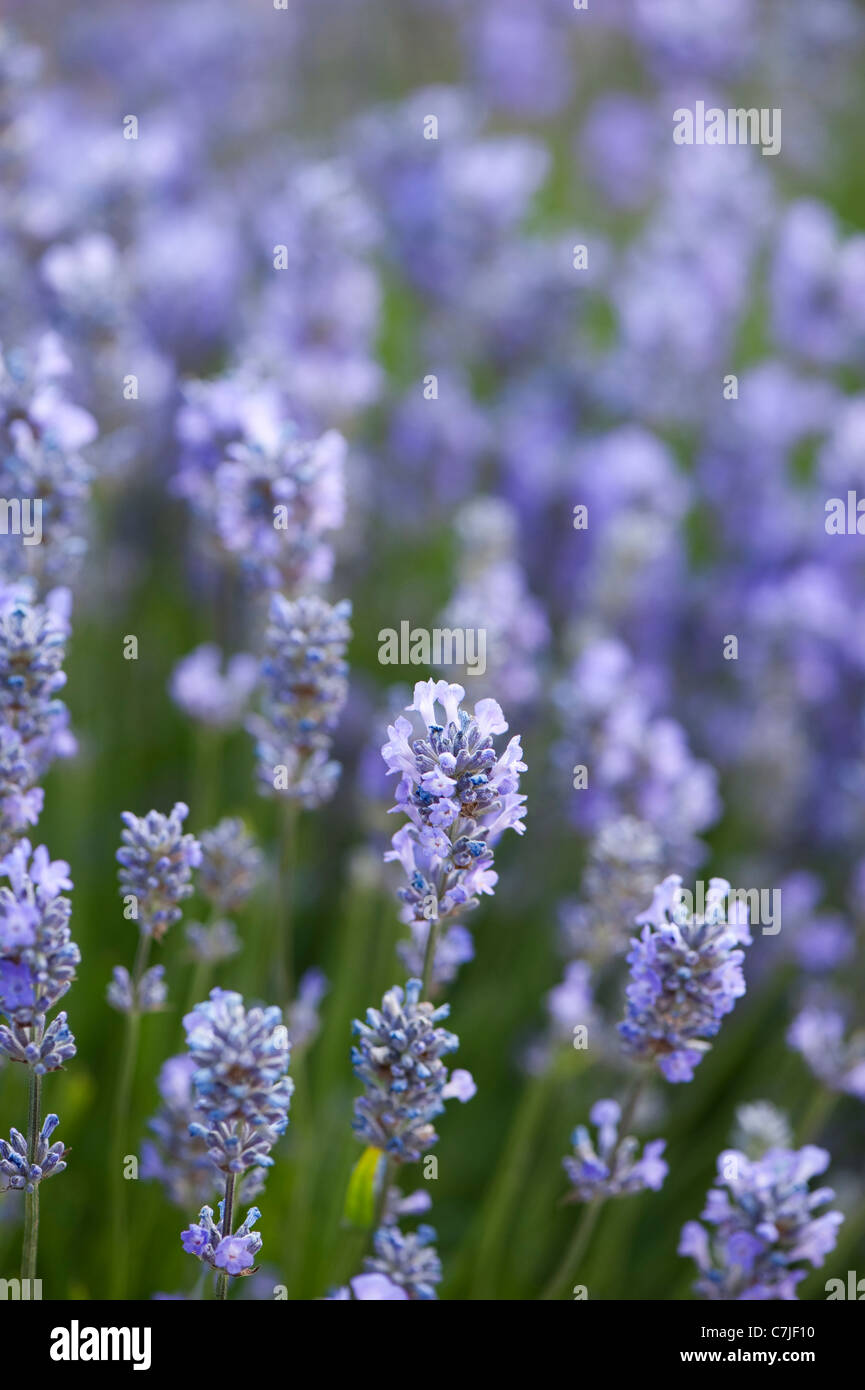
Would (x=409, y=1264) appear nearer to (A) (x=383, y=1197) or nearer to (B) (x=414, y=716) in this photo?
(A) (x=383, y=1197)

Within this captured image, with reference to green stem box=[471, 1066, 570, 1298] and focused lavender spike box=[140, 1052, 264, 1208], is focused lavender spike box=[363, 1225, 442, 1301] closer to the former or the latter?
focused lavender spike box=[140, 1052, 264, 1208]

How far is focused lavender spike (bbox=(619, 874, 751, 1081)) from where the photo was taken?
1208 mm

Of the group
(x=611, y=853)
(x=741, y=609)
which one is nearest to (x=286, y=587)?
(x=611, y=853)

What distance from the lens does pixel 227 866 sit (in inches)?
61.1

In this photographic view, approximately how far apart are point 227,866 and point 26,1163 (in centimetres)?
44

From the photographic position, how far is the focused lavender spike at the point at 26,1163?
1.18 m

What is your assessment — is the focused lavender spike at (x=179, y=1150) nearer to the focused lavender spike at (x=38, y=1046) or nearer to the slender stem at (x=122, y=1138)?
the slender stem at (x=122, y=1138)

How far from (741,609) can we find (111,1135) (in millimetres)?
1783

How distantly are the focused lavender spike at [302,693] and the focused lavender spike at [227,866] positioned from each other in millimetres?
86

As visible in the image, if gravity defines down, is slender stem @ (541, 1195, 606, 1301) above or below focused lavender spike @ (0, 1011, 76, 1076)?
below
